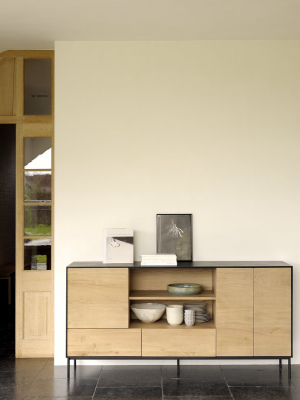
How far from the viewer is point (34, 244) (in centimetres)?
536

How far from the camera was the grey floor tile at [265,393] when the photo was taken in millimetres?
4203

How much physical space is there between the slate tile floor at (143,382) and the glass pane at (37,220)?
1.28 m

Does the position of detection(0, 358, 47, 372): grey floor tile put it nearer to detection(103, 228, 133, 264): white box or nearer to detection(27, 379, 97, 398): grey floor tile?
detection(27, 379, 97, 398): grey floor tile

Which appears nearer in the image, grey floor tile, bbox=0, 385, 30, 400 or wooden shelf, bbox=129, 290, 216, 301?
grey floor tile, bbox=0, 385, 30, 400

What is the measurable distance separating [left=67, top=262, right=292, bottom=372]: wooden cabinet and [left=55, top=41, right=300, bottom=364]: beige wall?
1.44 feet

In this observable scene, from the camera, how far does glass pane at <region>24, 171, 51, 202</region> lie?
536 cm

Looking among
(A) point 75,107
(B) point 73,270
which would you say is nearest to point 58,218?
(B) point 73,270

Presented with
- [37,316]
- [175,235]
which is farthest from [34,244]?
[175,235]

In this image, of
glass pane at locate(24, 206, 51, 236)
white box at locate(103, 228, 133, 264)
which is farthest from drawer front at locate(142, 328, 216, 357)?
glass pane at locate(24, 206, 51, 236)

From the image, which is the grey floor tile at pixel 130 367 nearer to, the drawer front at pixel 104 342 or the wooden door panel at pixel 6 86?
the drawer front at pixel 104 342

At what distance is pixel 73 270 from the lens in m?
4.66

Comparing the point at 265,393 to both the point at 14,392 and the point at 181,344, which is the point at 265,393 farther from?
the point at 14,392

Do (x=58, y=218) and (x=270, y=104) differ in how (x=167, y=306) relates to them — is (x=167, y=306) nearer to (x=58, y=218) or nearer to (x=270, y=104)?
(x=58, y=218)

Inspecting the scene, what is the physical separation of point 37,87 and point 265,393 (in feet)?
11.9
